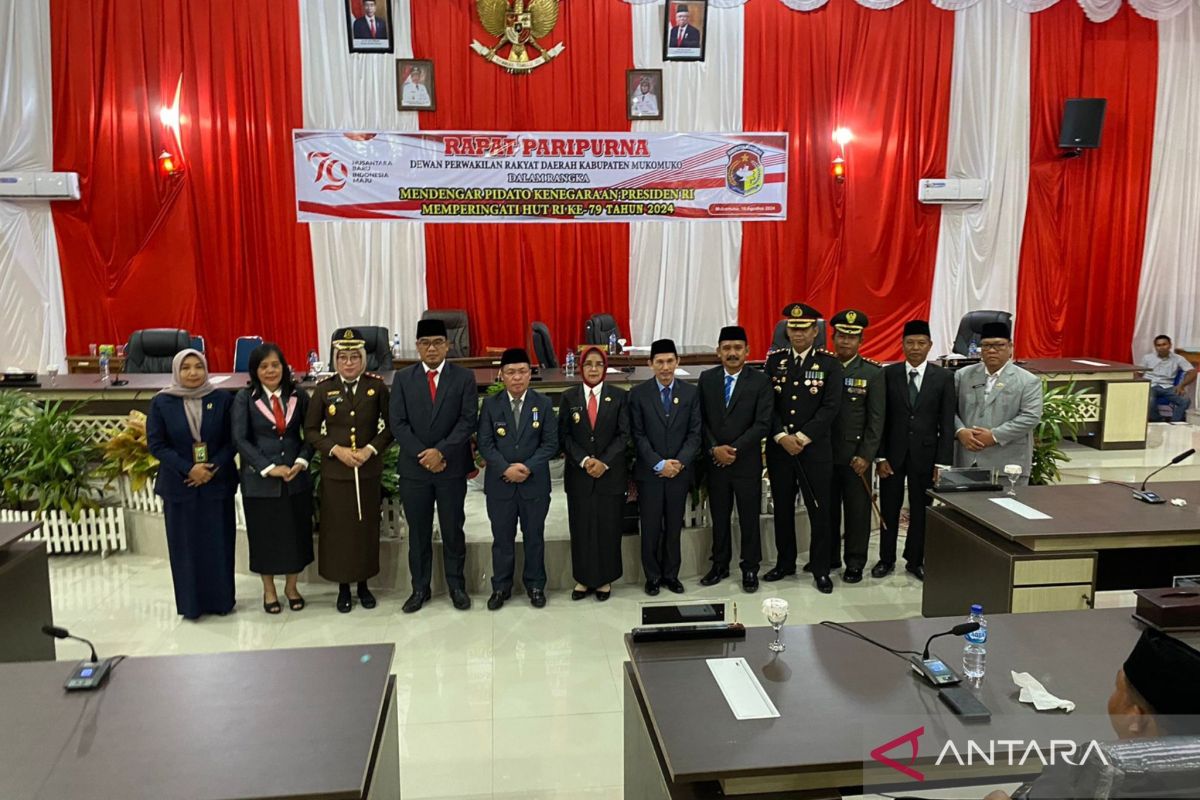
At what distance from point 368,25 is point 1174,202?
944 centimetres

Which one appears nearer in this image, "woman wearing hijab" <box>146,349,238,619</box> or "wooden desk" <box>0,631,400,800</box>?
"wooden desk" <box>0,631,400,800</box>

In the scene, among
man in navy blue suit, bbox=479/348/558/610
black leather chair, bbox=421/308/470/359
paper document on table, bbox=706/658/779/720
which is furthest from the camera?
black leather chair, bbox=421/308/470/359

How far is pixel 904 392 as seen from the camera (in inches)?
188

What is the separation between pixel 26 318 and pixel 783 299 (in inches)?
322

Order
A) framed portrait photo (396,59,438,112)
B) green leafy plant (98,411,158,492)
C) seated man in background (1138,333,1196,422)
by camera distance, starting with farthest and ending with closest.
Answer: seated man in background (1138,333,1196,422), framed portrait photo (396,59,438,112), green leafy plant (98,411,158,492)

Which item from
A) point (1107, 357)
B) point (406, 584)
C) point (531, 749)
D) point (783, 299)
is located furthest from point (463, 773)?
point (1107, 357)

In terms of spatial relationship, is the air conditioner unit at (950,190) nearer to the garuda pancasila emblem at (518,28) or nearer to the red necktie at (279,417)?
the garuda pancasila emblem at (518,28)

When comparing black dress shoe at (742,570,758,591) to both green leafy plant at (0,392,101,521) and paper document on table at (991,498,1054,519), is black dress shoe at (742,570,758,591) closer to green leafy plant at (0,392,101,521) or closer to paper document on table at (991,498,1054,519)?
paper document on table at (991,498,1054,519)

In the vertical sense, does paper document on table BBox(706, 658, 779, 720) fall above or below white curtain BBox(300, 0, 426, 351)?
below

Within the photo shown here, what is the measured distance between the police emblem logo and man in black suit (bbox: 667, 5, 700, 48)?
122 cm

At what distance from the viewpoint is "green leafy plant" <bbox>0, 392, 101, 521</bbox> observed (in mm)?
5121

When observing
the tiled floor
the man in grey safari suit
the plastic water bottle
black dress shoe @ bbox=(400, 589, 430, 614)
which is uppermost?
the man in grey safari suit

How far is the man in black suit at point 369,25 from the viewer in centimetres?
860

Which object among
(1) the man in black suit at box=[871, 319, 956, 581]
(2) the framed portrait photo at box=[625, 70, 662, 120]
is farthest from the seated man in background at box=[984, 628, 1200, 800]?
(2) the framed portrait photo at box=[625, 70, 662, 120]
